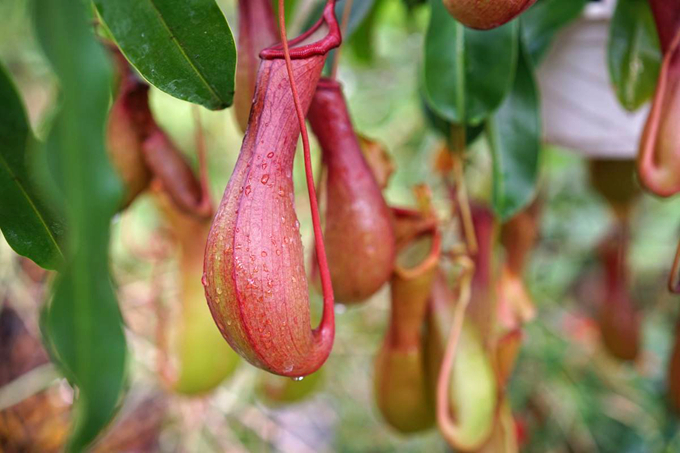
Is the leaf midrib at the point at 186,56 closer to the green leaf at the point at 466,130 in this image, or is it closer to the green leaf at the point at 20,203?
the green leaf at the point at 20,203

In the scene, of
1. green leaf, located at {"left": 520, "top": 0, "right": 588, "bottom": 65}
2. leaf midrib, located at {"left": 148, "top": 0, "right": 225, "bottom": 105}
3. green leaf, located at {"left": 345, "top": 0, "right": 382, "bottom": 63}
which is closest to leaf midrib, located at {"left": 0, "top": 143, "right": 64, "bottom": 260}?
leaf midrib, located at {"left": 148, "top": 0, "right": 225, "bottom": 105}

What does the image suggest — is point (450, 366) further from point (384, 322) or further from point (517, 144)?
point (384, 322)

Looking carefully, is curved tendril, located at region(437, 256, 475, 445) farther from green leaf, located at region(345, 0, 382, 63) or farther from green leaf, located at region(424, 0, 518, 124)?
green leaf, located at region(345, 0, 382, 63)

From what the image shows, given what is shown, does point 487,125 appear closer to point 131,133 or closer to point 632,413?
point 131,133

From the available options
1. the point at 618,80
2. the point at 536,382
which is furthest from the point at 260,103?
the point at 536,382

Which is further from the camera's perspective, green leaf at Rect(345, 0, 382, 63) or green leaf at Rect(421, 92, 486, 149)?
green leaf at Rect(345, 0, 382, 63)

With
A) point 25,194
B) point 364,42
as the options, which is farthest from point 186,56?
point 364,42
